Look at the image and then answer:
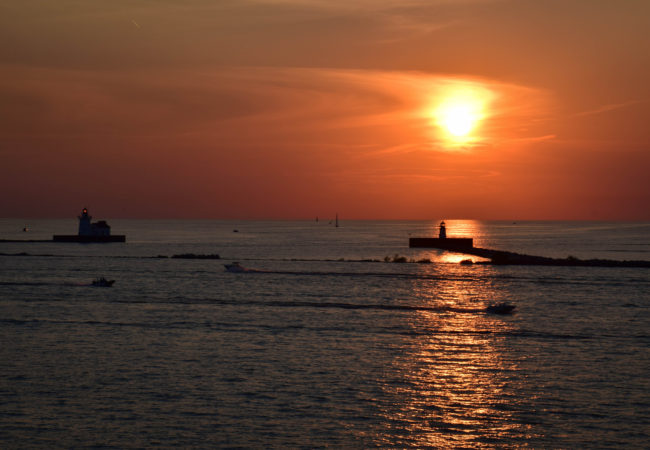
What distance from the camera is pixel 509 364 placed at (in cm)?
3148

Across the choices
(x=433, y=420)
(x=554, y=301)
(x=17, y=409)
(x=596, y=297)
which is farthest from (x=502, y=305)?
(x=17, y=409)

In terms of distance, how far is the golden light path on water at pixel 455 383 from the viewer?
20.7 m

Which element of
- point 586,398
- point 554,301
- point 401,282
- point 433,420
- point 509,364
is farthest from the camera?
point 401,282

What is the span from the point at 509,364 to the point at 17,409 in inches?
820

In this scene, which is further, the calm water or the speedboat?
the speedboat

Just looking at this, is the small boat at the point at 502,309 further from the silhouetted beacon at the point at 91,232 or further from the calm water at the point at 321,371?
the silhouetted beacon at the point at 91,232

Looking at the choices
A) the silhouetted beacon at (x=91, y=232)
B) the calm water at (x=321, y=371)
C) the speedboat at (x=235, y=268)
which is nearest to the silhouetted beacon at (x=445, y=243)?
the speedboat at (x=235, y=268)

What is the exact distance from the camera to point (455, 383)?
88.8 feet

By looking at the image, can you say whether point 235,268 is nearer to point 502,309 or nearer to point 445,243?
point 502,309

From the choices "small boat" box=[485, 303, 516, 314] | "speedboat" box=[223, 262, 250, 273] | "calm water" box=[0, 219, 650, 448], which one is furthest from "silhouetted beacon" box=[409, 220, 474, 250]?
"small boat" box=[485, 303, 516, 314]

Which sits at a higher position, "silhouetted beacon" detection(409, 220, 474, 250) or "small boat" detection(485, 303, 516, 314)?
"silhouetted beacon" detection(409, 220, 474, 250)

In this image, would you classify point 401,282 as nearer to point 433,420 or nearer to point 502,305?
point 502,305

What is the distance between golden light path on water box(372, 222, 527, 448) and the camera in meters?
20.7

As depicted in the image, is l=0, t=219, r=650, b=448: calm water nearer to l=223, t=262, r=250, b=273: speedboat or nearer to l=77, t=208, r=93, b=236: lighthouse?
l=223, t=262, r=250, b=273: speedboat
